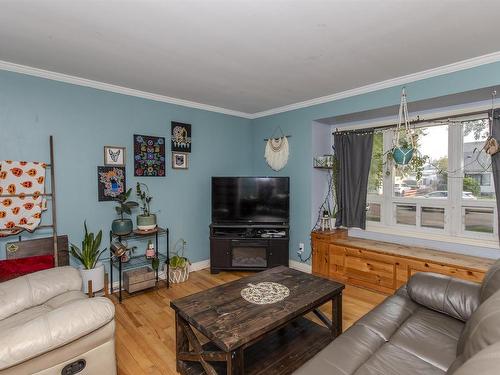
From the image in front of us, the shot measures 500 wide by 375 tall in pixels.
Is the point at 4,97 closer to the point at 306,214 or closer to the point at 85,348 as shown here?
the point at 85,348

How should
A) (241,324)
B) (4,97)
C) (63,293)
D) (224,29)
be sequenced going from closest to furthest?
(241,324)
(224,29)
(63,293)
(4,97)

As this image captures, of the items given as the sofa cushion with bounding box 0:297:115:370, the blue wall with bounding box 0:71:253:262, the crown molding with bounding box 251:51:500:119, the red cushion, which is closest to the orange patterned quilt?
the blue wall with bounding box 0:71:253:262

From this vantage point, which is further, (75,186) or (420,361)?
(75,186)

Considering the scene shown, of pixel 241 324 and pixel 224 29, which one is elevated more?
pixel 224 29

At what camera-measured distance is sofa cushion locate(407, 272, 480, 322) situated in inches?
67.3

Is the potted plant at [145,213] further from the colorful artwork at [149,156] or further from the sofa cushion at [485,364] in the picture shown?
the sofa cushion at [485,364]

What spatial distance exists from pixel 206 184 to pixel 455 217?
3.10 metres

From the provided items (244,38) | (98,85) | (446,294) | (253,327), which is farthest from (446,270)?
(98,85)

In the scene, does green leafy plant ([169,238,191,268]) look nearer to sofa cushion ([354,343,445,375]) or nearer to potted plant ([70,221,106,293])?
potted plant ([70,221,106,293])

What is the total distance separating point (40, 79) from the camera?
266 centimetres

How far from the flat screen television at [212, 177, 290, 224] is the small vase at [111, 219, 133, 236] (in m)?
1.17

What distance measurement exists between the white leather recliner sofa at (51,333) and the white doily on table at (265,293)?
901mm

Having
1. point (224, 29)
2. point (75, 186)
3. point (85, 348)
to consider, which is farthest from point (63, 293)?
point (224, 29)

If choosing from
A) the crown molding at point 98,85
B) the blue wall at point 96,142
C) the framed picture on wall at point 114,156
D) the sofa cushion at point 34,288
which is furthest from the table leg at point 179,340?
the crown molding at point 98,85
